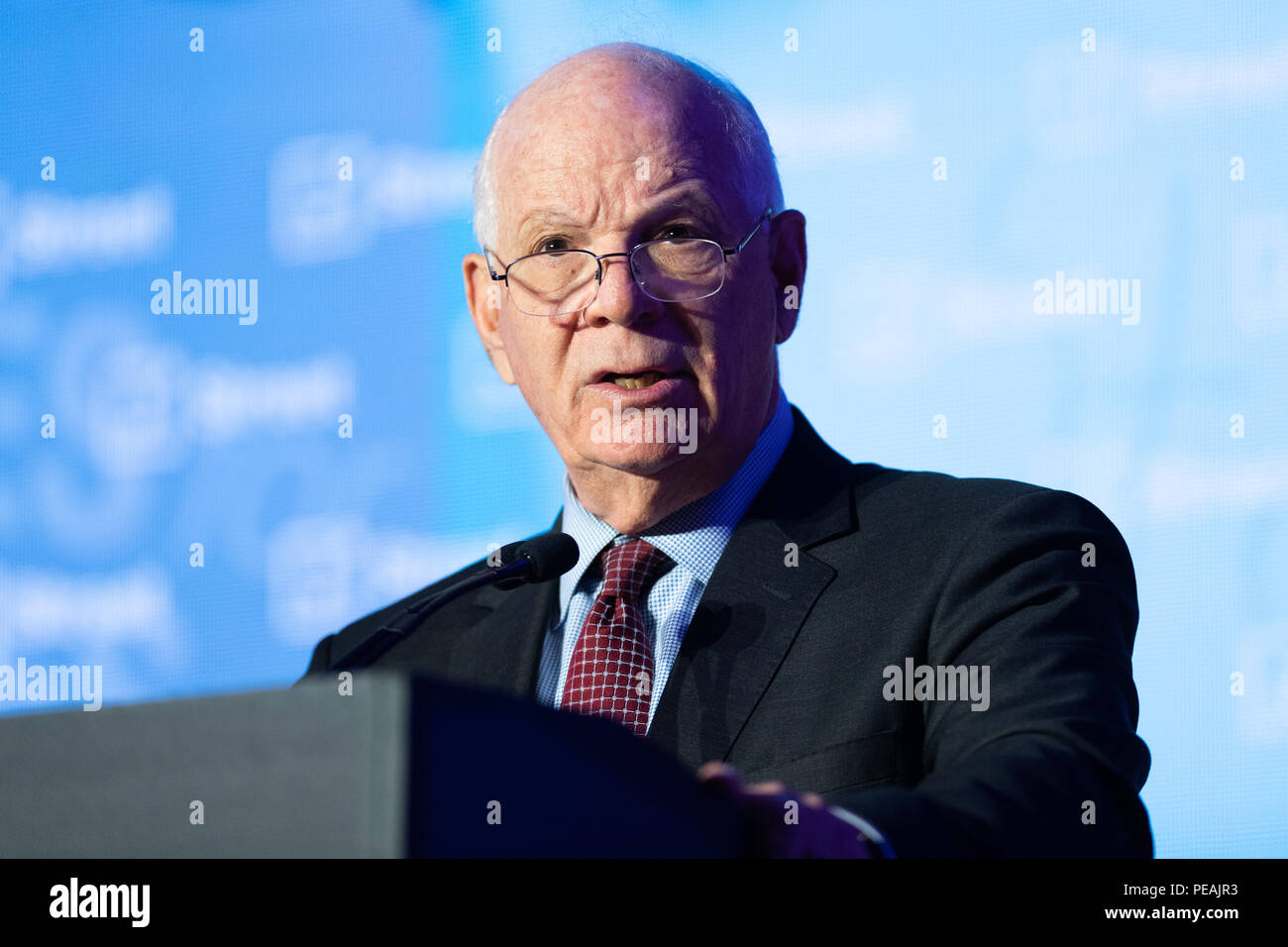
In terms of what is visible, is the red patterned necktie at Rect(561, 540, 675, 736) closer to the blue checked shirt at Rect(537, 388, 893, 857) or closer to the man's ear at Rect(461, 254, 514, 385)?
the blue checked shirt at Rect(537, 388, 893, 857)

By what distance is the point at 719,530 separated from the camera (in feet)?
7.15

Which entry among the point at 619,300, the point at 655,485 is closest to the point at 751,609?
the point at 655,485

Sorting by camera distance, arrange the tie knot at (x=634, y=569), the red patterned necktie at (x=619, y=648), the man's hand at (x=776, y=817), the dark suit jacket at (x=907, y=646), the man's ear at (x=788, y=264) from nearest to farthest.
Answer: the man's hand at (x=776, y=817) < the dark suit jacket at (x=907, y=646) < the red patterned necktie at (x=619, y=648) < the tie knot at (x=634, y=569) < the man's ear at (x=788, y=264)

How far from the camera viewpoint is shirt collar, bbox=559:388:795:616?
216 centimetres

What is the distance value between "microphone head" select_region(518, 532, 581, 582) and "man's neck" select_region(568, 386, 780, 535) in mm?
329

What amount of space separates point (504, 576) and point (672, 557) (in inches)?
14.3

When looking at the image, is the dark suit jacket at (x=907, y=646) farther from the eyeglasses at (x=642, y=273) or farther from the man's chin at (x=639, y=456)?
the eyeglasses at (x=642, y=273)

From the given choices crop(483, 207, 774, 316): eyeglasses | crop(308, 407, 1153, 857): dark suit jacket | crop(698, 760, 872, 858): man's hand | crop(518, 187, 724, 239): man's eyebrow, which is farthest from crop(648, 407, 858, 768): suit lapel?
crop(698, 760, 872, 858): man's hand

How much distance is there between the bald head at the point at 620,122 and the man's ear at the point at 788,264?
0.13 feet

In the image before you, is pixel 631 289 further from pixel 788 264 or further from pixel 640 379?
pixel 788 264

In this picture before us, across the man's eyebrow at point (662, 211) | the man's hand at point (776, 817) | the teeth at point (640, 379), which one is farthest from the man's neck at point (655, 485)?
the man's hand at point (776, 817)

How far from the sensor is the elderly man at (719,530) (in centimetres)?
178

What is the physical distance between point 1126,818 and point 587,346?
1113mm

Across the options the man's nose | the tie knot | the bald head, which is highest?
the bald head
